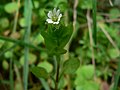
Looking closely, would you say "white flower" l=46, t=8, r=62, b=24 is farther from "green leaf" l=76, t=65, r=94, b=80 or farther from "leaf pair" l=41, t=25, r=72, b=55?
"green leaf" l=76, t=65, r=94, b=80

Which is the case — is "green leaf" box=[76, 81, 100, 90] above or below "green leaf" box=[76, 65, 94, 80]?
below

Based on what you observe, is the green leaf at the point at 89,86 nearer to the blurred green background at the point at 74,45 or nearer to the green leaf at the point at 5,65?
the blurred green background at the point at 74,45

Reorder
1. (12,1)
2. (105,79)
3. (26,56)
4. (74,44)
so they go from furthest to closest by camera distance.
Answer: (12,1), (74,44), (105,79), (26,56)

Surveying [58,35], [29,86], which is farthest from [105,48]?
[58,35]

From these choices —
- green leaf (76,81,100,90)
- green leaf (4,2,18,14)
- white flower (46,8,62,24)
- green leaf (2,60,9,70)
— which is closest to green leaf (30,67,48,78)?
white flower (46,8,62,24)

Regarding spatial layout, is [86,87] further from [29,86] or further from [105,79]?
[29,86]

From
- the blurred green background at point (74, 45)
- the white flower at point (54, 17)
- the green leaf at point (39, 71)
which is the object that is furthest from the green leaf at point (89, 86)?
the white flower at point (54, 17)

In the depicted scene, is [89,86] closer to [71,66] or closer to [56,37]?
[71,66]

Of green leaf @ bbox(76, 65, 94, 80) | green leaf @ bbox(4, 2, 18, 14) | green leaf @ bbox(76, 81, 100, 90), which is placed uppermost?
green leaf @ bbox(4, 2, 18, 14)
